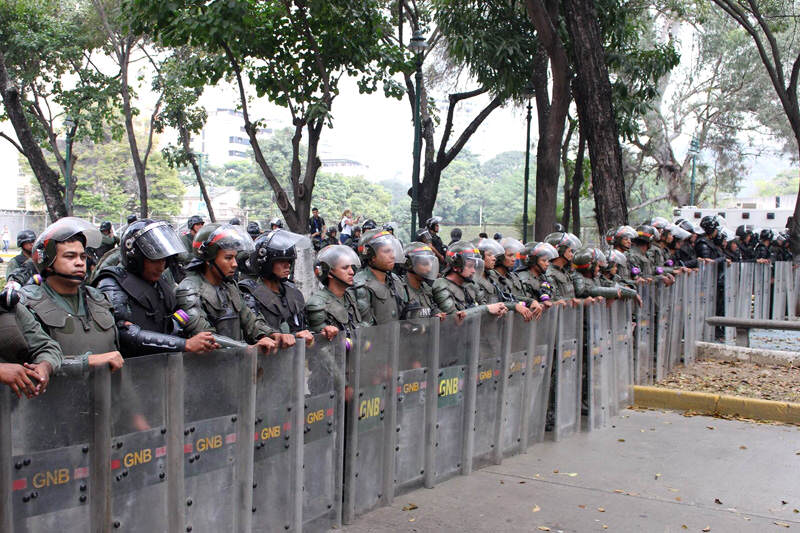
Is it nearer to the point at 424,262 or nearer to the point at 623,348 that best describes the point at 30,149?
the point at 424,262

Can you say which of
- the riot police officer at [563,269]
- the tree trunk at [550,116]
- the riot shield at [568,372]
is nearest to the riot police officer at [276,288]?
the riot shield at [568,372]

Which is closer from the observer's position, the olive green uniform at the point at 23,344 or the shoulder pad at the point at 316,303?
the olive green uniform at the point at 23,344

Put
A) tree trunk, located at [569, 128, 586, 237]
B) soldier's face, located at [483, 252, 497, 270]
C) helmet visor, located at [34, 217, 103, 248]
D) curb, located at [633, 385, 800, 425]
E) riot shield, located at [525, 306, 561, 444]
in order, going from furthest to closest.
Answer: tree trunk, located at [569, 128, 586, 237] → curb, located at [633, 385, 800, 425] → soldier's face, located at [483, 252, 497, 270] → riot shield, located at [525, 306, 561, 444] → helmet visor, located at [34, 217, 103, 248]

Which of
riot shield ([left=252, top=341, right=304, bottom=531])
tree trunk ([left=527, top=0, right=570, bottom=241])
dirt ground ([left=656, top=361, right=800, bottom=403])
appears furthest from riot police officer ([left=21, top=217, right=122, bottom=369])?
tree trunk ([left=527, top=0, right=570, bottom=241])

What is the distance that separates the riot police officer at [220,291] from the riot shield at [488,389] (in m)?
2.18

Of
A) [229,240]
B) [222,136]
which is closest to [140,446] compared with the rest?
[229,240]

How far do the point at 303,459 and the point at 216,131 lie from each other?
106 metres

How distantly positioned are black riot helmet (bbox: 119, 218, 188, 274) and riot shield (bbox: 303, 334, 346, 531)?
3.36ft

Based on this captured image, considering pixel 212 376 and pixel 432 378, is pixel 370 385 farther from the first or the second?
pixel 212 376

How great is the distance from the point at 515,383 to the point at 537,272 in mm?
1772

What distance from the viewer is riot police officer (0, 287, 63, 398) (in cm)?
349

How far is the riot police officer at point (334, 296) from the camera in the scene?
608 centimetres

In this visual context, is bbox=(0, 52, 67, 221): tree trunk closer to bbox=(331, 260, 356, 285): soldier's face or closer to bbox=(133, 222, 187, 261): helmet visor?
bbox=(331, 260, 356, 285): soldier's face

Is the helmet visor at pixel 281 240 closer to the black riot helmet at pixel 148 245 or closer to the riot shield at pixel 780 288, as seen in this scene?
the black riot helmet at pixel 148 245
